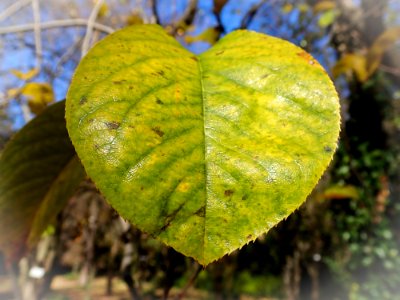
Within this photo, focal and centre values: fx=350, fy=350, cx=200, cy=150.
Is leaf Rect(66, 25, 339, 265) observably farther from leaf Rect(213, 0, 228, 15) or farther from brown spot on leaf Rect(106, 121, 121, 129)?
leaf Rect(213, 0, 228, 15)

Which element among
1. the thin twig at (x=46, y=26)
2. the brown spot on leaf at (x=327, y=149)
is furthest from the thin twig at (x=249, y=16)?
the brown spot on leaf at (x=327, y=149)

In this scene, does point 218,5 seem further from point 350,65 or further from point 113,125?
point 350,65

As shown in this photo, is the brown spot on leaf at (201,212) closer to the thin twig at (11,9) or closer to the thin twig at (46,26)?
the thin twig at (46,26)

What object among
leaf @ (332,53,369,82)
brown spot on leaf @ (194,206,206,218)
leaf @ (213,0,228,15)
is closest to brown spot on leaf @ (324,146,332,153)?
brown spot on leaf @ (194,206,206,218)

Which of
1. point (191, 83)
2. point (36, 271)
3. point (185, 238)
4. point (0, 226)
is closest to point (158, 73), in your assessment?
point (191, 83)

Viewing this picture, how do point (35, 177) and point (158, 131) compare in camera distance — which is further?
point (35, 177)

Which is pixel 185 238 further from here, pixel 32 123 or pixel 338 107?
pixel 32 123

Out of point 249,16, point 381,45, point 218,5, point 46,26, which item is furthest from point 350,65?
point 46,26
